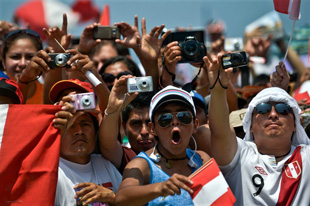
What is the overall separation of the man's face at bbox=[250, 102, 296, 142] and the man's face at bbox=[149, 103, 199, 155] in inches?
27.1

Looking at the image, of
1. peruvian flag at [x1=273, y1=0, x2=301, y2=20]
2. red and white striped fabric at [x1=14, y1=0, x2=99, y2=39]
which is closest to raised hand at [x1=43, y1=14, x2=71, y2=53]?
peruvian flag at [x1=273, y1=0, x2=301, y2=20]

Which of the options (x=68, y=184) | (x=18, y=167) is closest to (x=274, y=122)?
(x=68, y=184)

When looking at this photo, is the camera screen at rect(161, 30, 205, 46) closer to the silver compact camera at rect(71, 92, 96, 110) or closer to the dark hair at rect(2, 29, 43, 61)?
the dark hair at rect(2, 29, 43, 61)

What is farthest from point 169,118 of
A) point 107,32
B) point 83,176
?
point 107,32

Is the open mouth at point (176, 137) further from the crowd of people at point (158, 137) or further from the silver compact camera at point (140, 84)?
the silver compact camera at point (140, 84)

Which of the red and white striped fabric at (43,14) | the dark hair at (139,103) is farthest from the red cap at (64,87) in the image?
the red and white striped fabric at (43,14)

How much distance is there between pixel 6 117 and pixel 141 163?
39.8 inches

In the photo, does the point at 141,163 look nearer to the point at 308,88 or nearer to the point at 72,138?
the point at 72,138

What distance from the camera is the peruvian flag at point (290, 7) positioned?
4988mm

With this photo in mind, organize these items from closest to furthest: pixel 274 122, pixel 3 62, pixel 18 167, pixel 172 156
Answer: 1. pixel 18 167
2. pixel 172 156
3. pixel 274 122
4. pixel 3 62

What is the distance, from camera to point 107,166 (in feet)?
14.4

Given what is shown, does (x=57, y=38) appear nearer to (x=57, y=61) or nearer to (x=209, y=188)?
(x=57, y=61)

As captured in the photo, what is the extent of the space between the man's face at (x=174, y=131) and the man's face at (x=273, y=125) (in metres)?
0.69

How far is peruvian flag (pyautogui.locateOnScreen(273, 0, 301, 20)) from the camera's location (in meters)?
4.99
